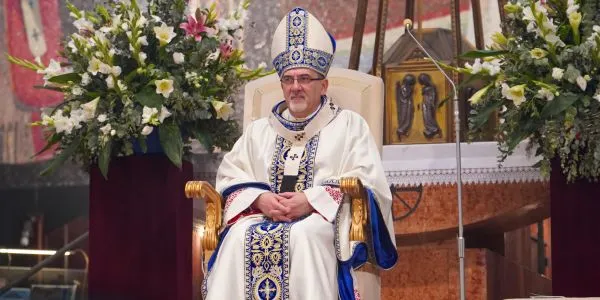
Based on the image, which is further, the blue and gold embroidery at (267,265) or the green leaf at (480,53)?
the green leaf at (480,53)

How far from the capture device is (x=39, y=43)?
27.5 feet

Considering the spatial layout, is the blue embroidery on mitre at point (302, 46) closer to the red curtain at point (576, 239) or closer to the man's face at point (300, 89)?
the man's face at point (300, 89)

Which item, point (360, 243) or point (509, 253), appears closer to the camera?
point (360, 243)

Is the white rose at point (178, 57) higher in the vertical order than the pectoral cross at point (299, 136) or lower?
higher

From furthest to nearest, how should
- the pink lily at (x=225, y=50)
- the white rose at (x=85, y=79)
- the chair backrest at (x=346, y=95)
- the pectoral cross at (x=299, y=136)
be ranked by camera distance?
1. the pink lily at (x=225, y=50)
2. the white rose at (x=85, y=79)
3. the chair backrest at (x=346, y=95)
4. the pectoral cross at (x=299, y=136)

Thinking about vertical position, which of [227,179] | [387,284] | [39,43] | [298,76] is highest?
[39,43]

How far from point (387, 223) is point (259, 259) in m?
0.63

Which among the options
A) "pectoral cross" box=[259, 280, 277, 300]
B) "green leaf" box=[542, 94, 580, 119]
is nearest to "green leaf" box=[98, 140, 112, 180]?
"pectoral cross" box=[259, 280, 277, 300]

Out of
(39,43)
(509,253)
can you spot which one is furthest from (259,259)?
(39,43)

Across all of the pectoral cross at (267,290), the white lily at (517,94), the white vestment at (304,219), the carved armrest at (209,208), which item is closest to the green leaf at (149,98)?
the white vestment at (304,219)

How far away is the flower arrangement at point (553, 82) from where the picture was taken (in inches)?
227

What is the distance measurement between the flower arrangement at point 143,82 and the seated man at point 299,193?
2.19 feet

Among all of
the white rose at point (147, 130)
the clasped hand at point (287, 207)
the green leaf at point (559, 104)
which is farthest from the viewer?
the white rose at point (147, 130)

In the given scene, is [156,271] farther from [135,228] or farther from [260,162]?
[260,162]
